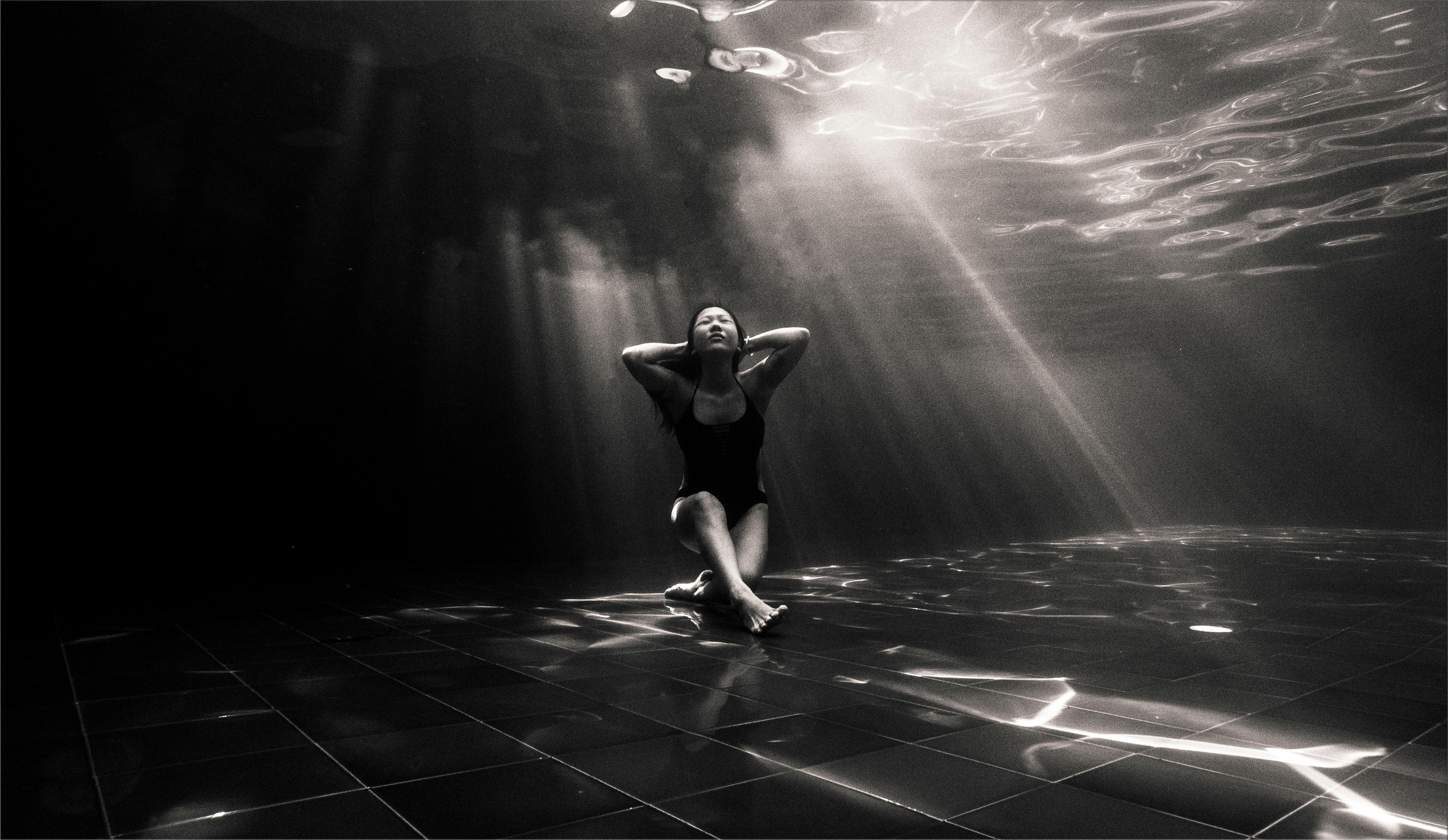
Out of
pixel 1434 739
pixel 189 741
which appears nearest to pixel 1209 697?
pixel 1434 739

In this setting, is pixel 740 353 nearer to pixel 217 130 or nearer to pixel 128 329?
pixel 217 130

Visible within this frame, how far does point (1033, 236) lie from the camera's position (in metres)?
19.5

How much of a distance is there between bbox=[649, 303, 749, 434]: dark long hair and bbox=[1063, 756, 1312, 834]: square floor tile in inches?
158

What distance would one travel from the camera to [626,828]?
205 cm

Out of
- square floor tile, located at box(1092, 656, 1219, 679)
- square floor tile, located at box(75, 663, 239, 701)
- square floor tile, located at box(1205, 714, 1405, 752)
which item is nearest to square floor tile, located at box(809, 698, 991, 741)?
square floor tile, located at box(1205, 714, 1405, 752)

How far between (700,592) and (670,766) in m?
3.67

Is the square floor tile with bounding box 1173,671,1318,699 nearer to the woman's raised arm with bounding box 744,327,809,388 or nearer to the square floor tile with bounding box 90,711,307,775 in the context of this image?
the woman's raised arm with bounding box 744,327,809,388

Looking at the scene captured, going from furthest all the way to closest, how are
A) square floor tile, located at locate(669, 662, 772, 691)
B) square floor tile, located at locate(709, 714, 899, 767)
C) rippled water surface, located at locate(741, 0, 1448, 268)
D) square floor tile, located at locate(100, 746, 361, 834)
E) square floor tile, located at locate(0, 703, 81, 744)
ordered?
rippled water surface, located at locate(741, 0, 1448, 268) → square floor tile, located at locate(669, 662, 772, 691) → square floor tile, located at locate(0, 703, 81, 744) → square floor tile, located at locate(709, 714, 899, 767) → square floor tile, located at locate(100, 746, 361, 834)

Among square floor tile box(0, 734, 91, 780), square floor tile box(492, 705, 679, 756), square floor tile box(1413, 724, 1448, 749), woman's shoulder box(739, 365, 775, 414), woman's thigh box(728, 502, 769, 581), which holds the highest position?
woman's shoulder box(739, 365, 775, 414)

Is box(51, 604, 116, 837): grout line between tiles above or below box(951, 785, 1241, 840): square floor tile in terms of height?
above

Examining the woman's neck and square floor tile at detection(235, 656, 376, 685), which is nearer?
square floor tile at detection(235, 656, 376, 685)

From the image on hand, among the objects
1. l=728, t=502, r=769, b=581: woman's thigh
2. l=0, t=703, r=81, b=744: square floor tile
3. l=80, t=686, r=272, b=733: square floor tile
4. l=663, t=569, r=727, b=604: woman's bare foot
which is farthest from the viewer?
l=663, t=569, r=727, b=604: woman's bare foot

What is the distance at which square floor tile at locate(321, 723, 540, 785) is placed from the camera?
Answer: 2.47 meters

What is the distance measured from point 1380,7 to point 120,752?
13372mm
